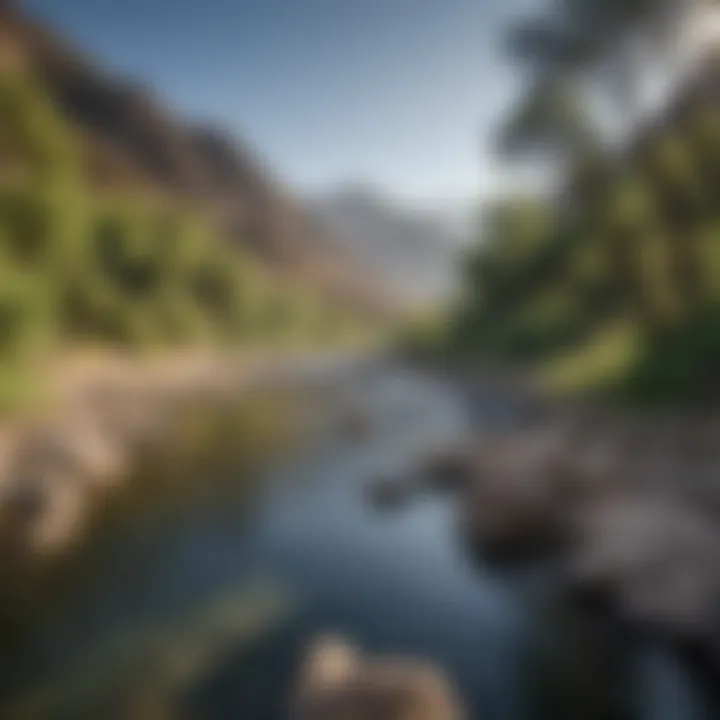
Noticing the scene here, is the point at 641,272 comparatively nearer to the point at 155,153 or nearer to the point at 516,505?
the point at 516,505

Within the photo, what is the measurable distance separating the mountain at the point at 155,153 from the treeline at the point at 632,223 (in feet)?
21.8

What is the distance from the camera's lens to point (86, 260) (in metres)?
18.7

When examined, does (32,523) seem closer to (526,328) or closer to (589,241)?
(589,241)

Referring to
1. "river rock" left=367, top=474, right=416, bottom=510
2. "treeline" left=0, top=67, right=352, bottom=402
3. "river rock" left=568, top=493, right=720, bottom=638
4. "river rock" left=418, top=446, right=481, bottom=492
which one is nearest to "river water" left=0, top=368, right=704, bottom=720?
"river rock" left=367, top=474, right=416, bottom=510

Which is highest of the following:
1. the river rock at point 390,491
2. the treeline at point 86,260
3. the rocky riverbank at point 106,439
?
the treeline at point 86,260

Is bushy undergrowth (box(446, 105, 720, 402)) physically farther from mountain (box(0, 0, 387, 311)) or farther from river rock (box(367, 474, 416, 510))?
mountain (box(0, 0, 387, 311))

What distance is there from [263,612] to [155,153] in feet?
80.0

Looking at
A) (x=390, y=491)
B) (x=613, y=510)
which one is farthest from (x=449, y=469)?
(x=613, y=510)

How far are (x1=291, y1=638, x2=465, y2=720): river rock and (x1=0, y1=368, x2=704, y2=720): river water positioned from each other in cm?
26

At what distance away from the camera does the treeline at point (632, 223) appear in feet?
35.8

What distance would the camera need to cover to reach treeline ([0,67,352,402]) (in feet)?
42.1

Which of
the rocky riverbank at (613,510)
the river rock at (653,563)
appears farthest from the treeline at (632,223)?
the river rock at (653,563)

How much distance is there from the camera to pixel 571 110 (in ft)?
46.3

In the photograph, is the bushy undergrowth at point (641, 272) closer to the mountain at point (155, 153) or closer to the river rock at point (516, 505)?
the river rock at point (516, 505)
